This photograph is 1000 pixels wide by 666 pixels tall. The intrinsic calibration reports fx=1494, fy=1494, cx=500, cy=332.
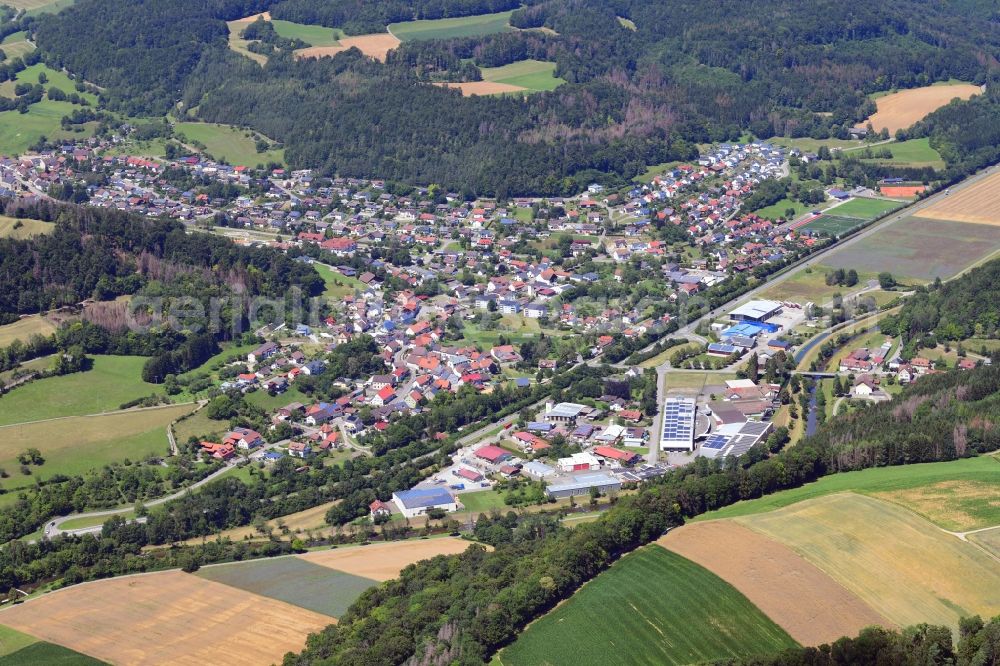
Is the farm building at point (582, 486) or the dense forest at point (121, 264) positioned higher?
the dense forest at point (121, 264)

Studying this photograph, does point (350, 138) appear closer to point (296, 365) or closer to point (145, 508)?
point (296, 365)

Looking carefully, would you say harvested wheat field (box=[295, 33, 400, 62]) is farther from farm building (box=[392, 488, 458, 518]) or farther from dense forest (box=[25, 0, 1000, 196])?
farm building (box=[392, 488, 458, 518])

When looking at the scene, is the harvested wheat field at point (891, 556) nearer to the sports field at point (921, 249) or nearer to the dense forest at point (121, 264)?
the sports field at point (921, 249)

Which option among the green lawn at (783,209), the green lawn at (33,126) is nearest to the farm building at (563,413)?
the green lawn at (783,209)

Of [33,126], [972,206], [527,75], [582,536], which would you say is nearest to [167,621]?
[582,536]

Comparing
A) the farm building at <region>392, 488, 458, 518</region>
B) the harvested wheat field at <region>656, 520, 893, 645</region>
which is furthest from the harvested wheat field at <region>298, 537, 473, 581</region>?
the harvested wheat field at <region>656, 520, 893, 645</region>
